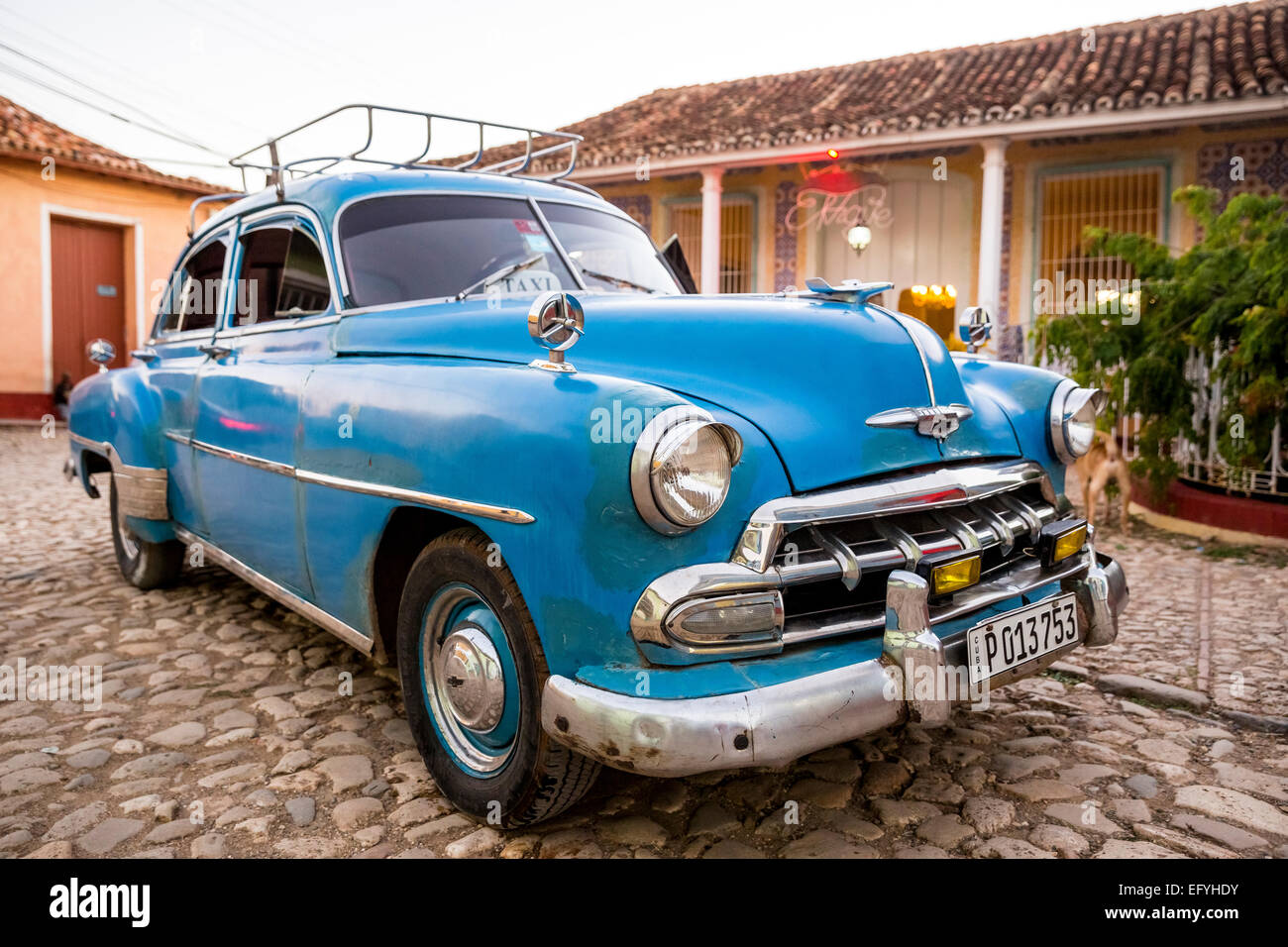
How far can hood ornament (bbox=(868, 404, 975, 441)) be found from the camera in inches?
92.5

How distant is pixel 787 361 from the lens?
2369mm

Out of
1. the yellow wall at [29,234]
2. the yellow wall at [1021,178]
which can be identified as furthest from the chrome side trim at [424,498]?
the yellow wall at [29,234]

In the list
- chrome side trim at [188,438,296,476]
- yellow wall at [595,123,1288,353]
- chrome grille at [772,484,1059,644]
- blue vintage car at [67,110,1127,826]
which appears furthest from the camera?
yellow wall at [595,123,1288,353]

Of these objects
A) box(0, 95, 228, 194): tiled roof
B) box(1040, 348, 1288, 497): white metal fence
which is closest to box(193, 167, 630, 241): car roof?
box(1040, 348, 1288, 497): white metal fence

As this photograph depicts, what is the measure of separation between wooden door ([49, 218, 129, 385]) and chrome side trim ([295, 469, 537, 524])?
48.2 ft

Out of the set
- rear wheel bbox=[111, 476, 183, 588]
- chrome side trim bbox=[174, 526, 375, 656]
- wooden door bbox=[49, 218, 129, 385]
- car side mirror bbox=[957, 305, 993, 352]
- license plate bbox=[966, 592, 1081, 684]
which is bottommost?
rear wheel bbox=[111, 476, 183, 588]

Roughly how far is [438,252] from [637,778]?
1.82 metres

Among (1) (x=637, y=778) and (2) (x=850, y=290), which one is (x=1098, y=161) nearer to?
(2) (x=850, y=290)

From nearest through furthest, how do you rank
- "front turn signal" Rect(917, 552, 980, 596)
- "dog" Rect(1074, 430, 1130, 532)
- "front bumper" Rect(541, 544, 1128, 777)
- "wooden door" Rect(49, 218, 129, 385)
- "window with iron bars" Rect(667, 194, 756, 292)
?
"front bumper" Rect(541, 544, 1128, 777) → "front turn signal" Rect(917, 552, 980, 596) → "dog" Rect(1074, 430, 1130, 532) → "window with iron bars" Rect(667, 194, 756, 292) → "wooden door" Rect(49, 218, 129, 385)

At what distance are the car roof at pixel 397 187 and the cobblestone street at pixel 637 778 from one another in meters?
1.70

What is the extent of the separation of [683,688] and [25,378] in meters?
16.0

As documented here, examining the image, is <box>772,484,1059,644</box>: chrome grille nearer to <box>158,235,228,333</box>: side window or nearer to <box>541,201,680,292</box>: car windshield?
<box>541,201,680,292</box>: car windshield

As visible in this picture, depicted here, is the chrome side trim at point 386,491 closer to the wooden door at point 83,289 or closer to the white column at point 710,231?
the white column at point 710,231
